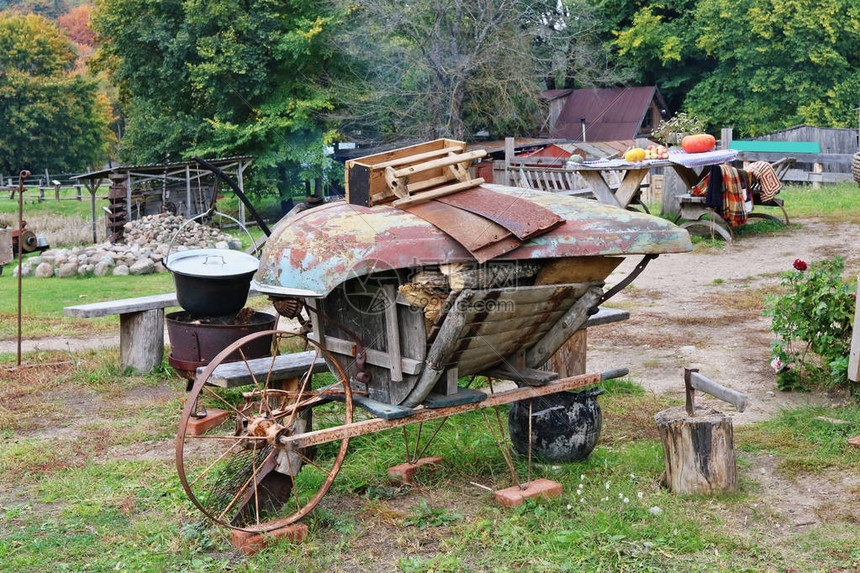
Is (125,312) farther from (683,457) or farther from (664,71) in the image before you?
(664,71)

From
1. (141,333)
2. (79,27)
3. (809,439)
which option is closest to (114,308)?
(141,333)

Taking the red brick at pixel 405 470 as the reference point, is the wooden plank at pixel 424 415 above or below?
above

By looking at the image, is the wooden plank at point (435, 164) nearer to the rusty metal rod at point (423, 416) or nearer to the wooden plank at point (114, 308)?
the rusty metal rod at point (423, 416)

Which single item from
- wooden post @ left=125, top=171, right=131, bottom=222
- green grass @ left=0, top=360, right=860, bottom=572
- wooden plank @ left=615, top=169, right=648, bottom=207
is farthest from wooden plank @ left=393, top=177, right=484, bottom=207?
wooden post @ left=125, top=171, right=131, bottom=222

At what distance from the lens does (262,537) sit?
4.18 metres

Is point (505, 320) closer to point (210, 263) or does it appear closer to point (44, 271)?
point (210, 263)

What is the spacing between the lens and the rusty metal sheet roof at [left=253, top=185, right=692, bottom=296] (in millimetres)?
3990

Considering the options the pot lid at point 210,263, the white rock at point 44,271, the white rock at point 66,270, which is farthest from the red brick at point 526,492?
the white rock at point 44,271

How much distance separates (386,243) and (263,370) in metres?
1.40

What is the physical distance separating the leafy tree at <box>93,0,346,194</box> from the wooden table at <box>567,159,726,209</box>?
1255cm

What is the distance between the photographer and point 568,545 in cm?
406

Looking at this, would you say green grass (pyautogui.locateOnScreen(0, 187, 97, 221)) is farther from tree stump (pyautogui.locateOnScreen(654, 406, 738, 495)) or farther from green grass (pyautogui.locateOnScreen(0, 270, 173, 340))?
tree stump (pyautogui.locateOnScreen(654, 406, 738, 495))

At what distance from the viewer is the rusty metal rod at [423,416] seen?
426 cm

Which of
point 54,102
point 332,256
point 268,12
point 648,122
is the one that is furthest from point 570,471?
point 54,102
